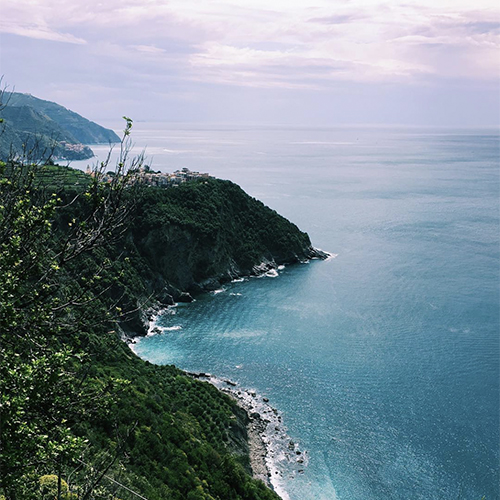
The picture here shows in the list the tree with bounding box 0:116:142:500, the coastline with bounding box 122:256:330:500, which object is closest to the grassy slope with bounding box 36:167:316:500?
the tree with bounding box 0:116:142:500

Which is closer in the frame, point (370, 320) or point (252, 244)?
point (370, 320)

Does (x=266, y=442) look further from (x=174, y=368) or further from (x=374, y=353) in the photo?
(x=374, y=353)

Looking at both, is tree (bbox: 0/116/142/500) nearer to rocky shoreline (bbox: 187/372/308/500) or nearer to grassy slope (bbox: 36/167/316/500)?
grassy slope (bbox: 36/167/316/500)

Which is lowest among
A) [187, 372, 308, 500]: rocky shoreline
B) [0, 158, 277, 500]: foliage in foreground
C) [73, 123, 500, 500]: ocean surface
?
[187, 372, 308, 500]: rocky shoreline

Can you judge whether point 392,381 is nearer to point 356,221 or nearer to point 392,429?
point 392,429

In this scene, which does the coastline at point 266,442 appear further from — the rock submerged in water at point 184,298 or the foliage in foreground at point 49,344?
the rock submerged in water at point 184,298

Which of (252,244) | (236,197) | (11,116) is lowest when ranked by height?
(252,244)

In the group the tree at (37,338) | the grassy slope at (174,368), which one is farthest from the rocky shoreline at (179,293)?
the tree at (37,338)

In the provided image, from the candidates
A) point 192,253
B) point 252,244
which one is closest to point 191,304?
point 192,253
